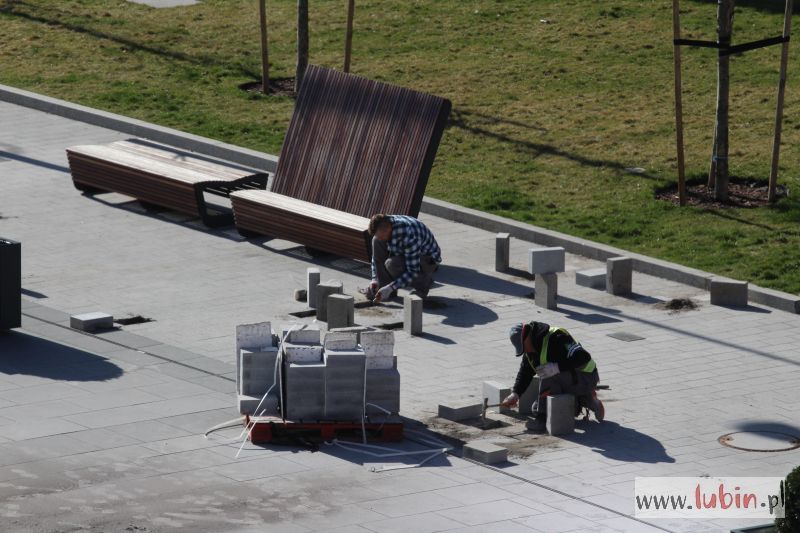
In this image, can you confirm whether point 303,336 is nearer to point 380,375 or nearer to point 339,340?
point 339,340

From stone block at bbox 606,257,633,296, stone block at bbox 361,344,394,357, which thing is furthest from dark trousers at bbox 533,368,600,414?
stone block at bbox 606,257,633,296

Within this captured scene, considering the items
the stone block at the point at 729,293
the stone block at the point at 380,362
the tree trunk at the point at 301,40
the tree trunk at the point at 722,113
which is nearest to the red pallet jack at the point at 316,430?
the stone block at the point at 380,362

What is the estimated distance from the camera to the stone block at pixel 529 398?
1502cm

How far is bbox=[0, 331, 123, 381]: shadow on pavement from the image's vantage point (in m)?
16.1

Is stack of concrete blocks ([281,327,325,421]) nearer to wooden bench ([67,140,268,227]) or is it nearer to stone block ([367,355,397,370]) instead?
stone block ([367,355,397,370])

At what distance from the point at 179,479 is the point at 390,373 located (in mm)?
2104

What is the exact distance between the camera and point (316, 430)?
14430mm

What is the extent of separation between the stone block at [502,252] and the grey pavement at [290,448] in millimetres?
180

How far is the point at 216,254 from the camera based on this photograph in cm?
2053

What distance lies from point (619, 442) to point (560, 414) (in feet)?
1.76

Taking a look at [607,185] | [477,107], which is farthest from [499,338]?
[477,107]

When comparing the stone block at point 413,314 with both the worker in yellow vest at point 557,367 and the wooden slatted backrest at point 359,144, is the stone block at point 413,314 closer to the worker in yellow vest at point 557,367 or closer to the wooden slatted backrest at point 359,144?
the wooden slatted backrest at point 359,144

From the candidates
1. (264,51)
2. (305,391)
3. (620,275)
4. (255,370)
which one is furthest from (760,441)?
(264,51)

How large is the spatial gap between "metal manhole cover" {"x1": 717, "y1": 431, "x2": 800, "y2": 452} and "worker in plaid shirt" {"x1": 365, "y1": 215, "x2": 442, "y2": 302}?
488cm
